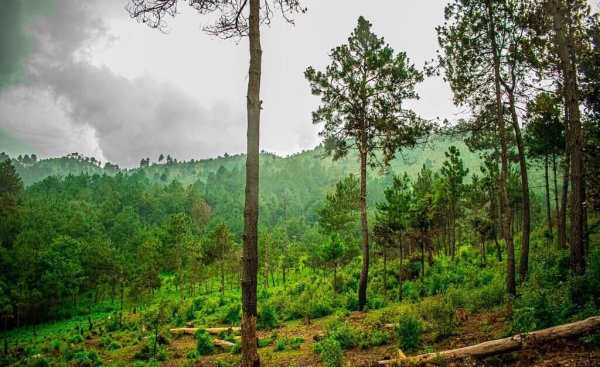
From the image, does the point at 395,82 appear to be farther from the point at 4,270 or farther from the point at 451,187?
the point at 4,270

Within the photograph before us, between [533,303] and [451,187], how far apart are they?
2469cm

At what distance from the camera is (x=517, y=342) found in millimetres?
5926

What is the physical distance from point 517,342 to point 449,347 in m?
1.96

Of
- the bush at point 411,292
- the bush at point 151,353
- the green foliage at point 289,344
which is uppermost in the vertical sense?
the green foliage at point 289,344

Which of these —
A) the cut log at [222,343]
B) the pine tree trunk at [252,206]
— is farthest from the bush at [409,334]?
the cut log at [222,343]

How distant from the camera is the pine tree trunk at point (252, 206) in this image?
18.3 ft

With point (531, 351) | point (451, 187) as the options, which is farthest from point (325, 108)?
point (451, 187)

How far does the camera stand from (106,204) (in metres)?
98.8

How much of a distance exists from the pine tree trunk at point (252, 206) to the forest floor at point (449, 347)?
118 inches

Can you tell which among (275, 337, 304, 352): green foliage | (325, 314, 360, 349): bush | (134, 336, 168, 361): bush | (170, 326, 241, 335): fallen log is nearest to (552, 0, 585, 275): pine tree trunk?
(325, 314, 360, 349): bush

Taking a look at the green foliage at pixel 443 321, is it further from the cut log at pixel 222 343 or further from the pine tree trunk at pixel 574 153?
the cut log at pixel 222 343

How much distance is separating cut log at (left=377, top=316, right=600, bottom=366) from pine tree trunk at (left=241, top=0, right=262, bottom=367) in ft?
10.0

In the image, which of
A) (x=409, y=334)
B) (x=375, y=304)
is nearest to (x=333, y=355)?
(x=409, y=334)

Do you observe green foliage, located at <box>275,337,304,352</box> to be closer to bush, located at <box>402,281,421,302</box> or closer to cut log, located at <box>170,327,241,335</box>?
cut log, located at <box>170,327,241,335</box>
